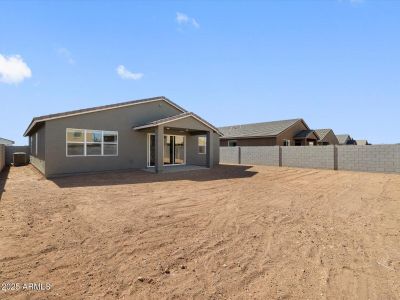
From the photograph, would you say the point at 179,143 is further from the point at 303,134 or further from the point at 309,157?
the point at 303,134

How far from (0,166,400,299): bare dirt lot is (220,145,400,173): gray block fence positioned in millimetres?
8496

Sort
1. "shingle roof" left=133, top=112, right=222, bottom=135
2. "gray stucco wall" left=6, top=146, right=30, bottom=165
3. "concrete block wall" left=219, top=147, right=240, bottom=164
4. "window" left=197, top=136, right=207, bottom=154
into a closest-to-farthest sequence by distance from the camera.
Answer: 1. "shingle roof" left=133, top=112, right=222, bottom=135
2. "window" left=197, top=136, right=207, bottom=154
3. "gray stucco wall" left=6, top=146, right=30, bottom=165
4. "concrete block wall" left=219, top=147, right=240, bottom=164

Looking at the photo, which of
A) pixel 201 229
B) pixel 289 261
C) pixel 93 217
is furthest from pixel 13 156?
pixel 289 261

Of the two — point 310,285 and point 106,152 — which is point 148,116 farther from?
point 310,285

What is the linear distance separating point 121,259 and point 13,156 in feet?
76.5

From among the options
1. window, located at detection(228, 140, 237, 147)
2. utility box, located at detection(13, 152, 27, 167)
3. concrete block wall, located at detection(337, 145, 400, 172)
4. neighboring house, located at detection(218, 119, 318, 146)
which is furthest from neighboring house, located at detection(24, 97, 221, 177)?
window, located at detection(228, 140, 237, 147)

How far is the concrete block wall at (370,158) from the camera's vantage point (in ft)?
49.0

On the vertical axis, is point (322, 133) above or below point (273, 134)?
above

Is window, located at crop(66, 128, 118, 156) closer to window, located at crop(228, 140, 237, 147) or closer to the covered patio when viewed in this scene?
the covered patio

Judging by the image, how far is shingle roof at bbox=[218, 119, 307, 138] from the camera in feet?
90.2

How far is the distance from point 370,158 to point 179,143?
12.7 metres

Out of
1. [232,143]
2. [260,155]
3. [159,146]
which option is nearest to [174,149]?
[159,146]

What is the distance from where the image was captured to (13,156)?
21.8 metres

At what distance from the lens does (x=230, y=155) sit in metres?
24.6
